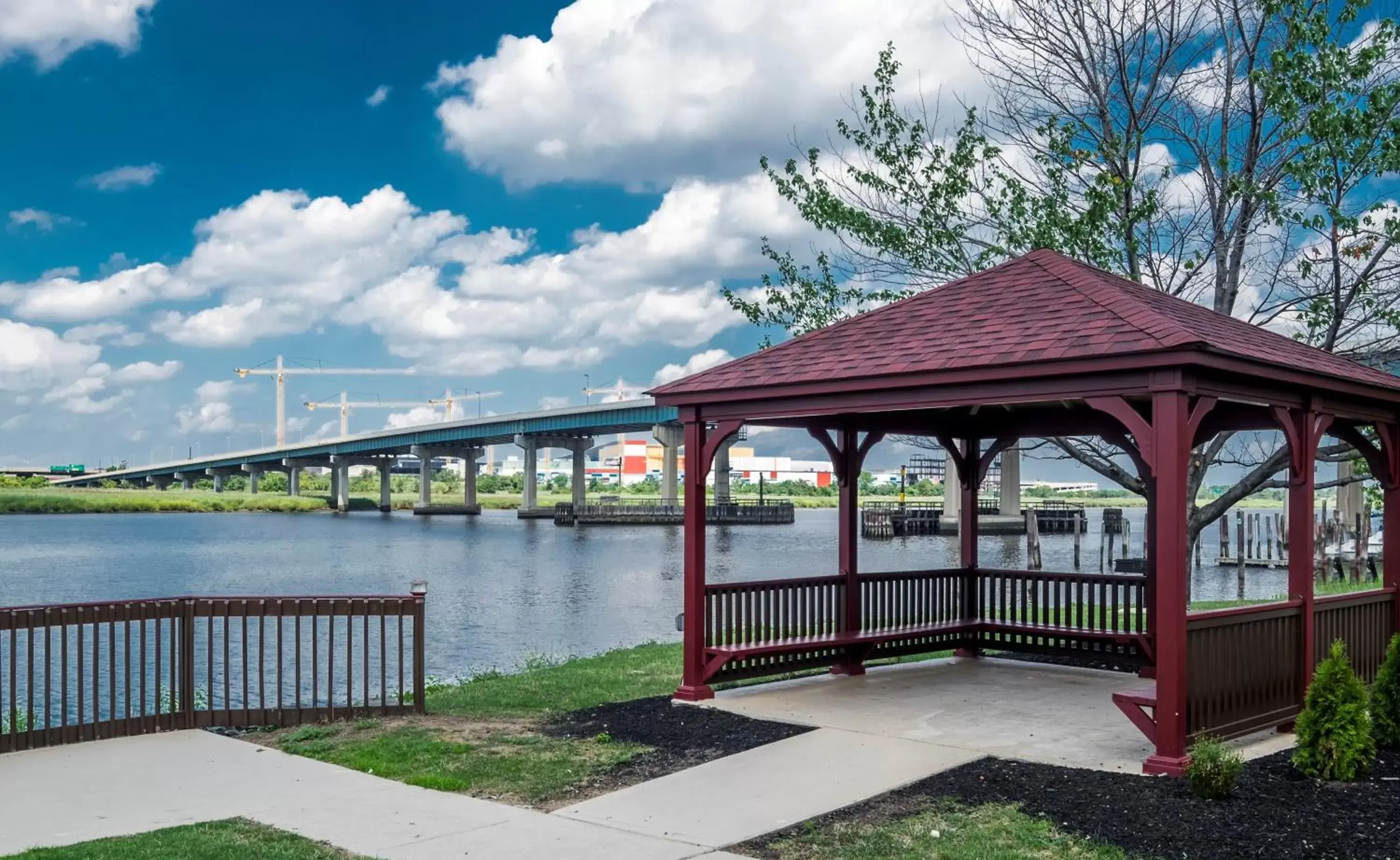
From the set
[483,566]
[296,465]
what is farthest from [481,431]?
[483,566]

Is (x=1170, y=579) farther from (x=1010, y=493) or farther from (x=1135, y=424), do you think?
(x=1010, y=493)

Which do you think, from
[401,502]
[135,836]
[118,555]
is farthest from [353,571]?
[401,502]

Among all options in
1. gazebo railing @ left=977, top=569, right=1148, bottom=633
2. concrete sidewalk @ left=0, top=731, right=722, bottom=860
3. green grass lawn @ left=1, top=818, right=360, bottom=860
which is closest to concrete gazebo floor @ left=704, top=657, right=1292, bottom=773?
gazebo railing @ left=977, top=569, right=1148, bottom=633

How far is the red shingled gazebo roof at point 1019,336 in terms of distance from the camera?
9.51 meters

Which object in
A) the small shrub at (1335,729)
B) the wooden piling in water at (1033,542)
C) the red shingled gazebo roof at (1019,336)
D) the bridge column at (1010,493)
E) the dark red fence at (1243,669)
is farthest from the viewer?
the bridge column at (1010,493)

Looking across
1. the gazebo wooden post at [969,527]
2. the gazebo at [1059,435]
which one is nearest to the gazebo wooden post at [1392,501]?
the gazebo at [1059,435]

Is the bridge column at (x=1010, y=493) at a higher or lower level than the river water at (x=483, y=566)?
higher

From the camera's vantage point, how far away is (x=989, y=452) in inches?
582

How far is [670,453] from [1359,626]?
83136mm

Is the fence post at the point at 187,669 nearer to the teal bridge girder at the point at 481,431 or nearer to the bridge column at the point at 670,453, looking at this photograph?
the teal bridge girder at the point at 481,431

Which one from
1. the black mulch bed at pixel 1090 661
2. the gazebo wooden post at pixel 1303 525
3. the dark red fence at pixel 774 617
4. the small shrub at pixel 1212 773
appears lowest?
the black mulch bed at pixel 1090 661

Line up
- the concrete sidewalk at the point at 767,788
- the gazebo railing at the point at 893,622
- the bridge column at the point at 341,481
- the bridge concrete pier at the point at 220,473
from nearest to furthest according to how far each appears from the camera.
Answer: the concrete sidewalk at the point at 767,788 → the gazebo railing at the point at 893,622 → the bridge column at the point at 341,481 → the bridge concrete pier at the point at 220,473

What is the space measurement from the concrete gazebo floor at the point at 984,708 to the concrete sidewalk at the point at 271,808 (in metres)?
3.58

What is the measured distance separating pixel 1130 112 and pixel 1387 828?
12.3 meters
